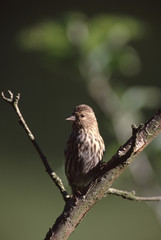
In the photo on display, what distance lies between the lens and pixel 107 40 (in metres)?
3.46

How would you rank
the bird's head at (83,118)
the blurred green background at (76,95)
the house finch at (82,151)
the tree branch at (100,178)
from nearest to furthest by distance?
the tree branch at (100,178), the blurred green background at (76,95), the house finch at (82,151), the bird's head at (83,118)

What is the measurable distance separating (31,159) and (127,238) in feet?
3.54

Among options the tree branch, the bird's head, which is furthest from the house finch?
the tree branch

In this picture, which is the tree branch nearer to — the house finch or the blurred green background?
the blurred green background

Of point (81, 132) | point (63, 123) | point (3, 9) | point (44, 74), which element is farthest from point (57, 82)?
point (81, 132)

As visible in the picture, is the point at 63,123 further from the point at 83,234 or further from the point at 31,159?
the point at 83,234

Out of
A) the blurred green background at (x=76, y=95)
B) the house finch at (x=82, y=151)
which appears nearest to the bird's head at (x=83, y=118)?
the house finch at (x=82, y=151)

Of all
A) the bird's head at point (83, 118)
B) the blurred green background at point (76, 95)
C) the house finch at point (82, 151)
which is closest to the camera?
the blurred green background at point (76, 95)

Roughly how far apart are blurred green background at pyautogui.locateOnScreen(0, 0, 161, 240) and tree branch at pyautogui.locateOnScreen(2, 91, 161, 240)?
448mm

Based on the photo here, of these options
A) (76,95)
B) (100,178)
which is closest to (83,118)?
(100,178)

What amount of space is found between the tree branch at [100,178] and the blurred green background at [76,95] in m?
0.45

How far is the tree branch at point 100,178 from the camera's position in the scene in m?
2.58

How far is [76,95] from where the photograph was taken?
6723 mm

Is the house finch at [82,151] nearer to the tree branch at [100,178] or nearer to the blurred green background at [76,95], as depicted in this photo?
the blurred green background at [76,95]
